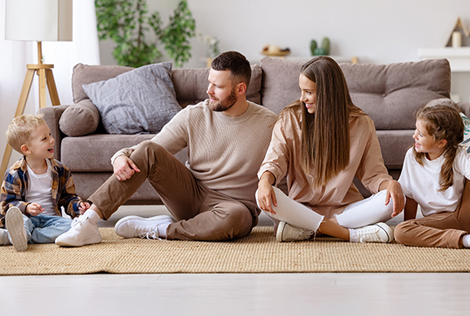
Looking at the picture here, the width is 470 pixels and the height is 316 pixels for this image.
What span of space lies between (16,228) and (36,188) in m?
0.31

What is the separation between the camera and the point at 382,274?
1.75 m

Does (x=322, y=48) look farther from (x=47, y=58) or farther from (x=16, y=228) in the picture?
(x=16, y=228)

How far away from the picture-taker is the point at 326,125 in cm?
218

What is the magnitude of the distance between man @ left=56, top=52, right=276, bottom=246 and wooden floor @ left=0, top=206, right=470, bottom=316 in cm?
45

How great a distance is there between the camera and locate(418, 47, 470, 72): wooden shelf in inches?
234

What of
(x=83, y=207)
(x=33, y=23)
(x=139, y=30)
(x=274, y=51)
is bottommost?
(x=83, y=207)

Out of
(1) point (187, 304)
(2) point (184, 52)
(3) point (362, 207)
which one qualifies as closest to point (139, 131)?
(3) point (362, 207)

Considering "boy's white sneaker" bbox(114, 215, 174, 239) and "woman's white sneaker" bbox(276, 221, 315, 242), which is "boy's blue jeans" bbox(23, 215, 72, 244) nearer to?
"boy's white sneaker" bbox(114, 215, 174, 239)

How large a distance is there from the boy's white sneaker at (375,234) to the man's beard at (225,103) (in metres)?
0.71

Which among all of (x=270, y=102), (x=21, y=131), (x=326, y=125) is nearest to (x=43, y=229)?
(x=21, y=131)

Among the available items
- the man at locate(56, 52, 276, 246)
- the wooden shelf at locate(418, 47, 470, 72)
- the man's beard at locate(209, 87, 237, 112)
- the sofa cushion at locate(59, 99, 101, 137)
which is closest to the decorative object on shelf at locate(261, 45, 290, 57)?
the wooden shelf at locate(418, 47, 470, 72)

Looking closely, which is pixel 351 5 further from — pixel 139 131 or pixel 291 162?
pixel 291 162

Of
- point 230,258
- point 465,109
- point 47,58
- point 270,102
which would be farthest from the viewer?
point 47,58

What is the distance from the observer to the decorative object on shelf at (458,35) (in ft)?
19.6
